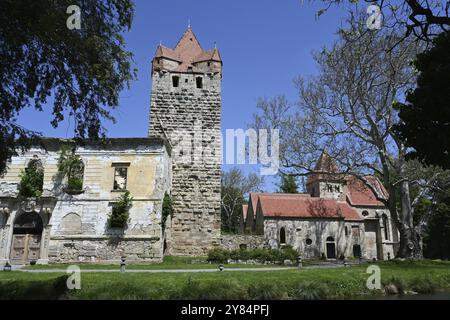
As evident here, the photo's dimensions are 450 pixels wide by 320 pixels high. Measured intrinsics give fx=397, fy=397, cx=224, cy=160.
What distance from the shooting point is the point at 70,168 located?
2431 cm

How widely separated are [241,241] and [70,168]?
43.2 ft

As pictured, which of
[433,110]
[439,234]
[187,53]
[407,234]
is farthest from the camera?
[439,234]

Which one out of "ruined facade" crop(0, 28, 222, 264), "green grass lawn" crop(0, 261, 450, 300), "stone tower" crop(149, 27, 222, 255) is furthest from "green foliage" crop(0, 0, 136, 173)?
"stone tower" crop(149, 27, 222, 255)

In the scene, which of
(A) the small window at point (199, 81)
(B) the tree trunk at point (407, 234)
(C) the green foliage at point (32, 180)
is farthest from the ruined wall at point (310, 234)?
(C) the green foliage at point (32, 180)

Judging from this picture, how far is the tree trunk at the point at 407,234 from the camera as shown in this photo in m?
24.1

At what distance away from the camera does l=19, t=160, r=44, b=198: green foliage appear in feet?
76.9

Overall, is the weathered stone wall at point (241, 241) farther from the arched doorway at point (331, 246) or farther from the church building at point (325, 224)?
the arched doorway at point (331, 246)

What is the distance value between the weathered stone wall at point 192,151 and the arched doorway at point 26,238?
8147 mm

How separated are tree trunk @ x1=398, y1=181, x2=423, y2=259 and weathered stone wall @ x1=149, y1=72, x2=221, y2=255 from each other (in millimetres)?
11839

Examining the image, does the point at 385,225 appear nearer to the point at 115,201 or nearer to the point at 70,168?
the point at 115,201

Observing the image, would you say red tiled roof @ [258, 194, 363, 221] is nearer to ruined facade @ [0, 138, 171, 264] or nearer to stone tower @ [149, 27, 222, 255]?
stone tower @ [149, 27, 222, 255]

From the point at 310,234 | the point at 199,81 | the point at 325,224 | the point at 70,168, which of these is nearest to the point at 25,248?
the point at 70,168

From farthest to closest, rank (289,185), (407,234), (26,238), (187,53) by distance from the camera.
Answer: (289,185)
(187,53)
(407,234)
(26,238)

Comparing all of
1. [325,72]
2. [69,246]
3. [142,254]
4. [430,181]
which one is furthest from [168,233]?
[430,181]
